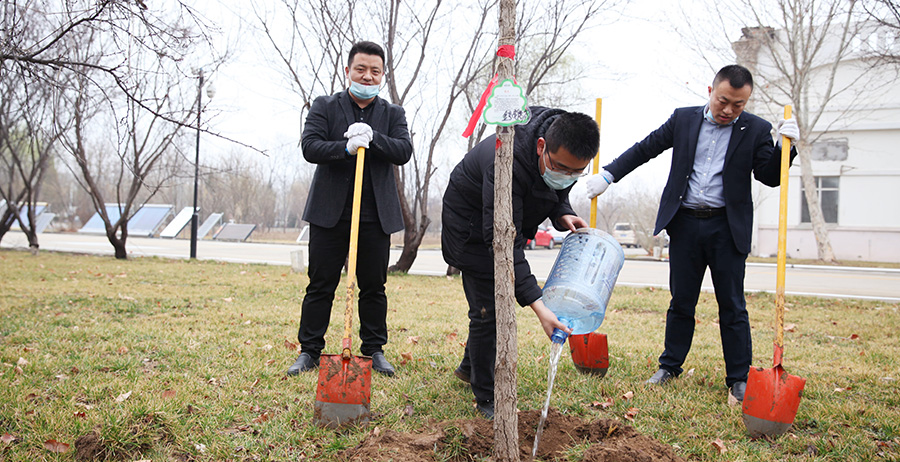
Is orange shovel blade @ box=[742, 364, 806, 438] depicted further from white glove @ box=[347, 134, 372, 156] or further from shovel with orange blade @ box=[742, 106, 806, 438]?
white glove @ box=[347, 134, 372, 156]

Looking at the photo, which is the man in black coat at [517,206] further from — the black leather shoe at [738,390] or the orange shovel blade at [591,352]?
the black leather shoe at [738,390]

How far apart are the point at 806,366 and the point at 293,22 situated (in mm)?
8727

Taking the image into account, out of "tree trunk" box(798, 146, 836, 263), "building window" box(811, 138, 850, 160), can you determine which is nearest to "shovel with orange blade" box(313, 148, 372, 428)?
"tree trunk" box(798, 146, 836, 263)

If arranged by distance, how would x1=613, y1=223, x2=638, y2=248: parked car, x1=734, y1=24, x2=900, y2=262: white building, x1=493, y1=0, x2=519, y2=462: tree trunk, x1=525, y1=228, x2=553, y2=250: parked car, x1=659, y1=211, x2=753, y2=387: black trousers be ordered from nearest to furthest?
1. x1=493, y1=0, x2=519, y2=462: tree trunk
2. x1=659, y1=211, x2=753, y2=387: black trousers
3. x1=734, y1=24, x2=900, y2=262: white building
4. x1=525, y1=228, x2=553, y2=250: parked car
5. x1=613, y1=223, x2=638, y2=248: parked car

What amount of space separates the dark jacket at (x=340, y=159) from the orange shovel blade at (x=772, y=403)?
2.01 metres

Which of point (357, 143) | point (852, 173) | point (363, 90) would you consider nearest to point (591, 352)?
point (357, 143)

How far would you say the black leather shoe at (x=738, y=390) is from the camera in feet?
10.3

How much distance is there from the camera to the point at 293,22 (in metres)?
9.66

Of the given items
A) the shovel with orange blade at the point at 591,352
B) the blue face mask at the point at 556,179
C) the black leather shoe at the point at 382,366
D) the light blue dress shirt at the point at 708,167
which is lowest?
the black leather shoe at the point at 382,366

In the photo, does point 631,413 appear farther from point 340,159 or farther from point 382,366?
point 340,159

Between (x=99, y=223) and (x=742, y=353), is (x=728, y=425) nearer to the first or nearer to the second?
(x=742, y=353)

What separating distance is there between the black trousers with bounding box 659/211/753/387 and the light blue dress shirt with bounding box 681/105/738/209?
10 cm

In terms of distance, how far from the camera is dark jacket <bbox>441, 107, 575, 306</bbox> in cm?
248

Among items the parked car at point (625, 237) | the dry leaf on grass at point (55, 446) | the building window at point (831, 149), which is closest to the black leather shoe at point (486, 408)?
the dry leaf on grass at point (55, 446)
